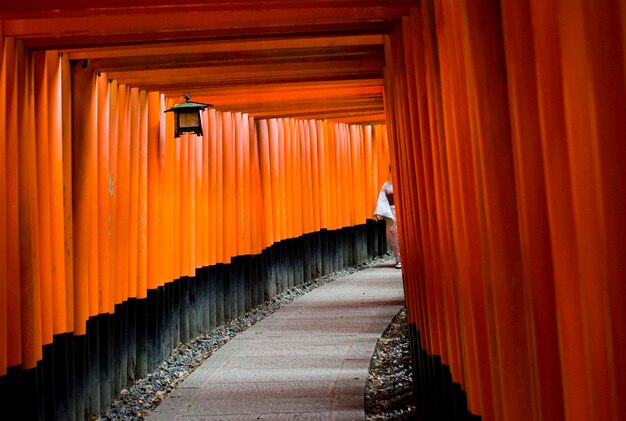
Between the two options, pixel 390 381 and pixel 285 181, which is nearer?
pixel 390 381

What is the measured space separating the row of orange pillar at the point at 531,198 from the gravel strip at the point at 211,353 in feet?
8.50

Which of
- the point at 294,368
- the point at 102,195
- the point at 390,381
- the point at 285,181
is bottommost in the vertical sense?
the point at 390,381

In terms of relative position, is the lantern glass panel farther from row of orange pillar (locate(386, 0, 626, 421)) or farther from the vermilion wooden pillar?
the vermilion wooden pillar

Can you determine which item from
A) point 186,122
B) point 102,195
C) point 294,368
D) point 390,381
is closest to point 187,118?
point 186,122

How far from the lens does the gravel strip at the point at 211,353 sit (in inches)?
253

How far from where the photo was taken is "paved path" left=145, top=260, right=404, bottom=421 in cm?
616

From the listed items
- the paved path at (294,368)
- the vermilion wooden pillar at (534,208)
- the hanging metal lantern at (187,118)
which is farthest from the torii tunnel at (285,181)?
the paved path at (294,368)

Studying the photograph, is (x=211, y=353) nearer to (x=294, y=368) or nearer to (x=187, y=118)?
(x=294, y=368)

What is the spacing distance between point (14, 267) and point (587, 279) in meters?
4.15

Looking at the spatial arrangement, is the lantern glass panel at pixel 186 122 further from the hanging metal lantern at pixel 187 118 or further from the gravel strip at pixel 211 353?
the gravel strip at pixel 211 353

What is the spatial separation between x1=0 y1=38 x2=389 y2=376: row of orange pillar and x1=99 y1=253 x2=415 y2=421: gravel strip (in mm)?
843

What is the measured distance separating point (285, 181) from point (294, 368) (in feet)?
19.9

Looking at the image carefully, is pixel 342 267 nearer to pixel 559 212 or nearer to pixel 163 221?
pixel 163 221

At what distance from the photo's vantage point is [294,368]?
25.0 ft
